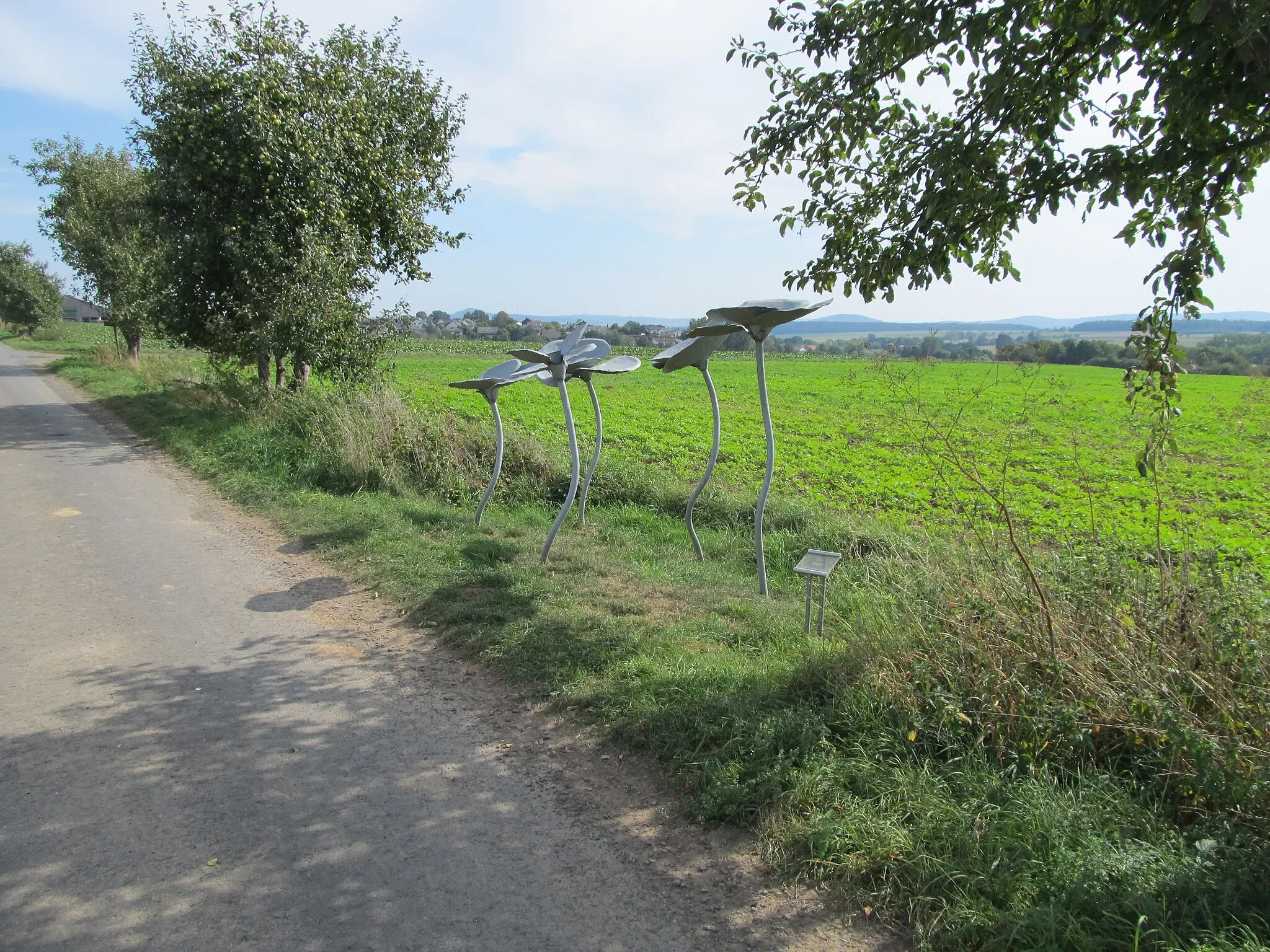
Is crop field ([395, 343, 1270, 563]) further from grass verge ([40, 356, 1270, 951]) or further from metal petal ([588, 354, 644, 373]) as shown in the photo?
metal petal ([588, 354, 644, 373])

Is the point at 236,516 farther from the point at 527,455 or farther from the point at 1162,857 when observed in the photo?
the point at 1162,857

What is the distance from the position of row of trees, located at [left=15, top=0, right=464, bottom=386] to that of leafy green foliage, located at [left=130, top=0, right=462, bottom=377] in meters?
0.03

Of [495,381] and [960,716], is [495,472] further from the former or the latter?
[960,716]

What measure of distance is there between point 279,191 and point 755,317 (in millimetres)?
11325

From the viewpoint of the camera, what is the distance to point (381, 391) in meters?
12.9

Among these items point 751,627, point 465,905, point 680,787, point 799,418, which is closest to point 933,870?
point 680,787

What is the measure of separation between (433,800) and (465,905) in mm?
800

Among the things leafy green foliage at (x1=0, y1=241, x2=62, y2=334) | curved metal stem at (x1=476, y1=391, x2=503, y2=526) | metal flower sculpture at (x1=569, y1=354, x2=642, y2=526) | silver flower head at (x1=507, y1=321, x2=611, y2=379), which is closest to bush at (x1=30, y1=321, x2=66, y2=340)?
leafy green foliage at (x1=0, y1=241, x2=62, y2=334)

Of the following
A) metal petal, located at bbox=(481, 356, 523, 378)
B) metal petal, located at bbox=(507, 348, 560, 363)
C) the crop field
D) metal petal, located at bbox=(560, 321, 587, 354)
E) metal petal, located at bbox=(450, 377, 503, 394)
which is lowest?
the crop field

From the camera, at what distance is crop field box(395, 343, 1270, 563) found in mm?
6133

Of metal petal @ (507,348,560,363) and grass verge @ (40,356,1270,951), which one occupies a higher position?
metal petal @ (507,348,560,363)

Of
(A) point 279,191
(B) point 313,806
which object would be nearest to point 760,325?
(B) point 313,806

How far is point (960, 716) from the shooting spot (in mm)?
3855

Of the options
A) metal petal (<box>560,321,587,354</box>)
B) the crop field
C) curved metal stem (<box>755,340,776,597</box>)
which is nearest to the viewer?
the crop field
